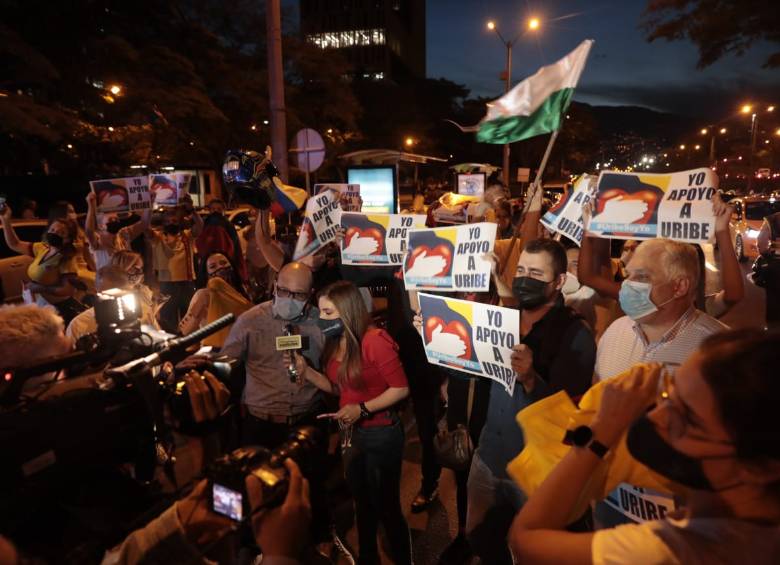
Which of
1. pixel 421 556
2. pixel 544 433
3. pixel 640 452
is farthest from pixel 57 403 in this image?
pixel 421 556

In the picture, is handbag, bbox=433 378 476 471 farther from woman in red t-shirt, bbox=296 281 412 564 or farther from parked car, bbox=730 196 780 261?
parked car, bbox=730 196 780 261

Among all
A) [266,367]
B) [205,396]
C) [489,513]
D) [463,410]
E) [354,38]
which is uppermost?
[354,38]

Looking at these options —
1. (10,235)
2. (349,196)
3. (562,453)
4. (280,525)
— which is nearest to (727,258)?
(562,453)

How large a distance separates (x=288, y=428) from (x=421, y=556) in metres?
1.28

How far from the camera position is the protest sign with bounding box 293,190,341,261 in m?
5.44

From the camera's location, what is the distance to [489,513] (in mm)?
2820

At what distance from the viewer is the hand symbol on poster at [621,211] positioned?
3.88 m

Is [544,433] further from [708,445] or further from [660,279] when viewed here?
[660,279]

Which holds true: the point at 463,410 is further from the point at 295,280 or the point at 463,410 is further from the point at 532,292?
the point at 295,280

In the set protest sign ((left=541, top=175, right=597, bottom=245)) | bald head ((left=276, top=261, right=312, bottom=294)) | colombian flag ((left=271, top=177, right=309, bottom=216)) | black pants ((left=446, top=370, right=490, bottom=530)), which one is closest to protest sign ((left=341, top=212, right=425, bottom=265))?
colombian flag ((left=271, top=177, right=309, bottom=216))

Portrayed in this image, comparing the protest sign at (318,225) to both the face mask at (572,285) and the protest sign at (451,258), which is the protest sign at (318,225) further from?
the face mask at (572,285)

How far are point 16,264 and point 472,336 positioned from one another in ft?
32.0

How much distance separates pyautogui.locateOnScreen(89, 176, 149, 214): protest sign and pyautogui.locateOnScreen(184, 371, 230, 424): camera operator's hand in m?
6.07

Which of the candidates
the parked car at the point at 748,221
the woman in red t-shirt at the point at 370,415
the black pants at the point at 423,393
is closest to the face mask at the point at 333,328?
the woman in red t-shirt at the point at 370,415
